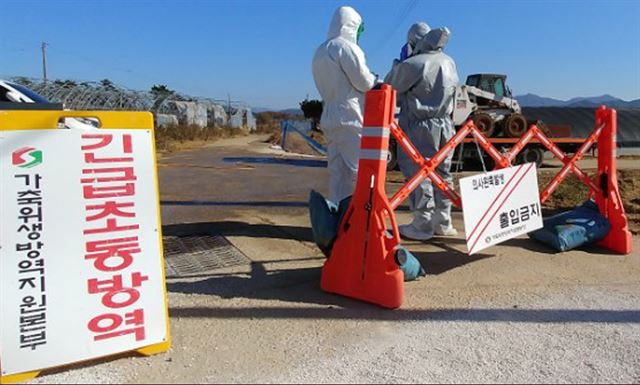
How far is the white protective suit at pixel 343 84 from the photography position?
463cm

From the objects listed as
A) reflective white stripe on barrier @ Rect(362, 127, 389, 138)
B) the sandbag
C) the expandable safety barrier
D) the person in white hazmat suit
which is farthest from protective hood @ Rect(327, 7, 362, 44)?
the sandbag

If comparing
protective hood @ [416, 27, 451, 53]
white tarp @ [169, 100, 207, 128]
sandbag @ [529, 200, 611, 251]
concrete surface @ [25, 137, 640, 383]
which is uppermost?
white tarp @ [169, 100, 207, 128]

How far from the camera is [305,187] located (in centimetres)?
951

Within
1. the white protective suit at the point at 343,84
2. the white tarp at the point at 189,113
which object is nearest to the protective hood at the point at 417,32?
the white protective suit at the point at 343,84

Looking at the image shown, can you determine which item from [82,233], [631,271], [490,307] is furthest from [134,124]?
[631,271]

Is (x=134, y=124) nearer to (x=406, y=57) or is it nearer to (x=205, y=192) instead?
(x=406, y=57)

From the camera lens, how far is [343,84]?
4.75 m

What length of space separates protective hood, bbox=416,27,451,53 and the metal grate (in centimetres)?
276

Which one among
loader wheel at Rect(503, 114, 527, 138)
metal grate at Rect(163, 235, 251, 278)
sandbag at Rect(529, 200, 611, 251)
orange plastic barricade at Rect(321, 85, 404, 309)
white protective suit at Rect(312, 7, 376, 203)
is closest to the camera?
orange plastic barricade at Rect(321, 85, 404, 309)

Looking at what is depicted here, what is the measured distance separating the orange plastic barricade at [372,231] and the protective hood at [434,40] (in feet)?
6.38

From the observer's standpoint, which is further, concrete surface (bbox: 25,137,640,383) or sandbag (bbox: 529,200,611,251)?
sandbag (bbox: 529,200,611,251)

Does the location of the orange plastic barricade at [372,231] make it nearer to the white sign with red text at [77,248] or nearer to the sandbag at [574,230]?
the white sign with red text at [77,248]

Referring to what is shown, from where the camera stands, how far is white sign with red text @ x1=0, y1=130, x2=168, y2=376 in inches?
93.2

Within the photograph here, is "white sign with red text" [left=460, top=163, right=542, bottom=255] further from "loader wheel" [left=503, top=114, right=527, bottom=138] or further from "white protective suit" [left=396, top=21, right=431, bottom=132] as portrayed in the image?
"loader wheel" [left=503, top=114, right=527, bottom=138]
